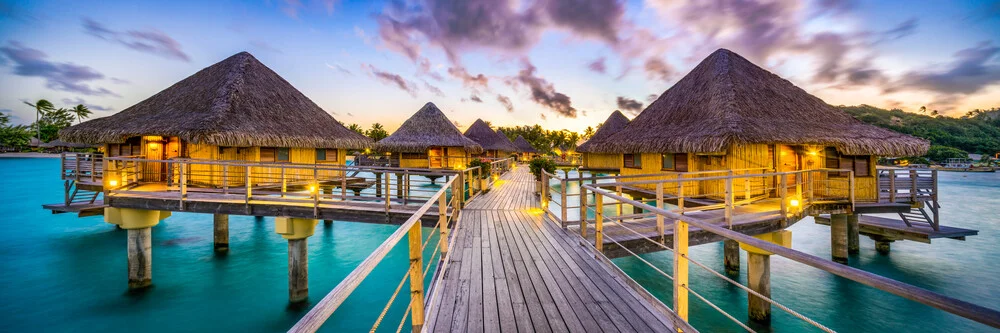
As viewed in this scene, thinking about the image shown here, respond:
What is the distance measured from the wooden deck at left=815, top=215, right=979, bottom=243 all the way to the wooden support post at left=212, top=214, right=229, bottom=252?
24173mm

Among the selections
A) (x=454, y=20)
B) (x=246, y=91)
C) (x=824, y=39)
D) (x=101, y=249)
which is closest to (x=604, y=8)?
(x=454, y=20)

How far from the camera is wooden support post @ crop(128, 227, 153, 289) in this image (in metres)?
9.21

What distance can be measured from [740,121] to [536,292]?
10355mm

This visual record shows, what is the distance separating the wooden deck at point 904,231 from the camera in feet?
34.9

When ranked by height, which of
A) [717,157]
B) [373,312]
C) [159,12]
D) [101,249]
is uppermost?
[159,12]

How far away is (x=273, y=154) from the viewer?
12555mm

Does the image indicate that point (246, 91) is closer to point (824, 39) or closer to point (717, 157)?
point (717, 157)

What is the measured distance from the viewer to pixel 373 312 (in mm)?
9406

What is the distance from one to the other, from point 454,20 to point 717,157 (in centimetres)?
1805

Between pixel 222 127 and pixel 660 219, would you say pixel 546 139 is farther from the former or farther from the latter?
pixel 660 219

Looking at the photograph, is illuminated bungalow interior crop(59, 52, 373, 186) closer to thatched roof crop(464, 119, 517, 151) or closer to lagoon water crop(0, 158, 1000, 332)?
lagoon water crop(0, 158, 1000, 332)

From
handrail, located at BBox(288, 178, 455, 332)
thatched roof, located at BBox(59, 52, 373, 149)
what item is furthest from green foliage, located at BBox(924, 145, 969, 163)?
handrail, located at BBox(288, 178, 455, 332)

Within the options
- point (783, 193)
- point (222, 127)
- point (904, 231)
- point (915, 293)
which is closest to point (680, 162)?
point (783, 193)

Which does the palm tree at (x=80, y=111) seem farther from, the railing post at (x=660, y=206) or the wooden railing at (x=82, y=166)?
the railing post at (x=660, y=206)
